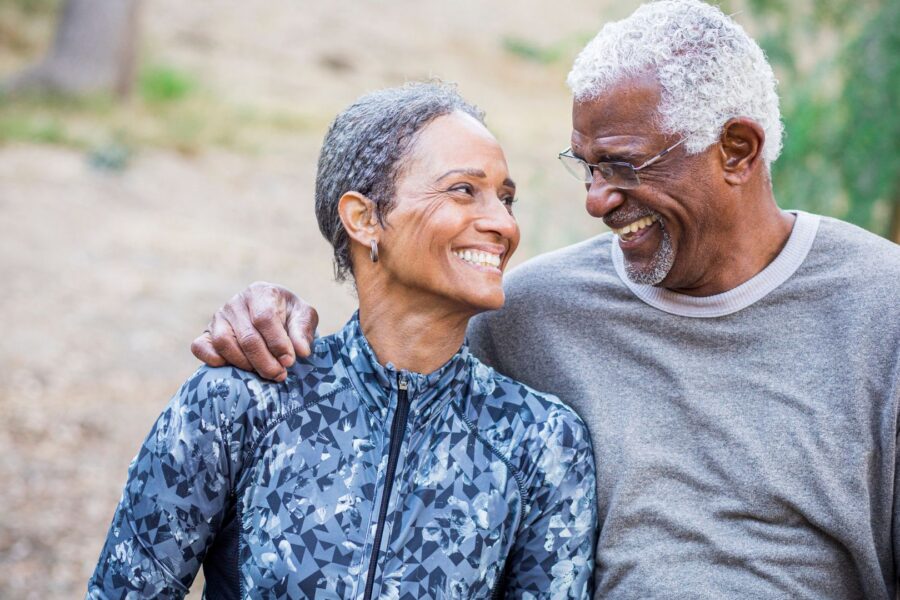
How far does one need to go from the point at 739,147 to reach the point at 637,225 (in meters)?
0.33

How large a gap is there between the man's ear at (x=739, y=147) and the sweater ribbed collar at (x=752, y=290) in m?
0.21

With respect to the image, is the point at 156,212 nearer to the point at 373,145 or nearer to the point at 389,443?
the point at 373,145

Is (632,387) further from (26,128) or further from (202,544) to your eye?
(26,128)

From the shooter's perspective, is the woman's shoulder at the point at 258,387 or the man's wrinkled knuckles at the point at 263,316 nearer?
the woman's shoulder at the point at 258,387

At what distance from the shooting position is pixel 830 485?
2398 millimetres

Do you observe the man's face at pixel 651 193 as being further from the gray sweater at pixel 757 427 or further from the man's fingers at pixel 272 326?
the man's fingers at pixel 272 326

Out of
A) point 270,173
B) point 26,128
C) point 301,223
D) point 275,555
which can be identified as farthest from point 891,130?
point 26,128

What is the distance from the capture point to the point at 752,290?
2.63 m

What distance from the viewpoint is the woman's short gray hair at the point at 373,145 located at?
2416mm

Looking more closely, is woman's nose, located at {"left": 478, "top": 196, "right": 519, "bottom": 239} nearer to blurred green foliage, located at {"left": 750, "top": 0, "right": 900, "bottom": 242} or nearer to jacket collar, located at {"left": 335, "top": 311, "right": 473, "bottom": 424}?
jacket collar, located at {"left": 335, "top": 311, "right": 473, "bottom": 424}

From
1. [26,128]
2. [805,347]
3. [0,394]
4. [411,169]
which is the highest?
[26,128]

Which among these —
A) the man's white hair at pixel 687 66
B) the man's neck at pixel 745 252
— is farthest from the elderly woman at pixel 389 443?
the man's neck at pixel 745 252

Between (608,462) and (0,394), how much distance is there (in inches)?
192

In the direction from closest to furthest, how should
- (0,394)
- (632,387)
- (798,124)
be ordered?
1. (632,387)
2. (798,124)
3. (0,394)
